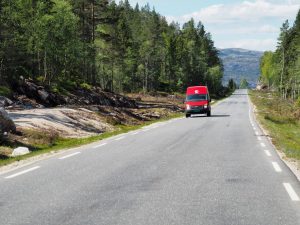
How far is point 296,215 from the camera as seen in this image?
20.9ft

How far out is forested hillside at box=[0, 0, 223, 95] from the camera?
43.5m

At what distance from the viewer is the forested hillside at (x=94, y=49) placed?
1714 inches

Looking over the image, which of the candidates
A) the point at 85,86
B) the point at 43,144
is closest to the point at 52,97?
the point at 85,86

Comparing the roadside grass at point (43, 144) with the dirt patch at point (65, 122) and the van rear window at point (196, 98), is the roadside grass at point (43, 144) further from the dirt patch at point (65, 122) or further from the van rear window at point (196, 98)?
the van rear window at point (196, 98)

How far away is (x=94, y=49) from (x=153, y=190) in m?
50.7

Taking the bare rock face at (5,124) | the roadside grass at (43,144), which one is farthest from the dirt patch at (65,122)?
the bare rock face at (5,124)

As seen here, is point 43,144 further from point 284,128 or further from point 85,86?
point 85,86

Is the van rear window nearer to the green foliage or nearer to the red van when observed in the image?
the red van

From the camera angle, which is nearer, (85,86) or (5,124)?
(5,124)

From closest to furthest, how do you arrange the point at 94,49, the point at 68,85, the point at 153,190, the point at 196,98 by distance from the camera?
the point at 153,190
the point at 196,98
the point at 68,85
the point at 94,49

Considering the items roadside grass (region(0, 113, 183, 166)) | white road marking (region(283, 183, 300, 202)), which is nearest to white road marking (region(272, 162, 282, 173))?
white road marking (region(283, 183, 300, 202))

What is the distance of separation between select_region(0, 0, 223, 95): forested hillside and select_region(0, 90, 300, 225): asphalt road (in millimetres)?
27825

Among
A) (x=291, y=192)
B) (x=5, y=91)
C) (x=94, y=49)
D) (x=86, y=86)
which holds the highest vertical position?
(x=94, y=49)

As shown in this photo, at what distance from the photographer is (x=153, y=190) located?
806cm
